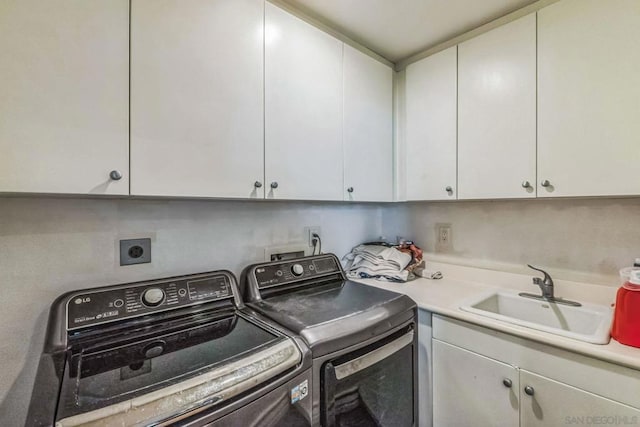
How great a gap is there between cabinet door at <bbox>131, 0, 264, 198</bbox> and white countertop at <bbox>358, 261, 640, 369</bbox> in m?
0.98

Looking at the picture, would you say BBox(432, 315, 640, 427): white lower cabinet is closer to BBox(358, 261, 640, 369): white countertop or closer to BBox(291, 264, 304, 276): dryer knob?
BBox(358, 261, 640, 369): white countertop

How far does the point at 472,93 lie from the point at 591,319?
1190mm

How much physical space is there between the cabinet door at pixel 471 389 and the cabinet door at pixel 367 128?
0.87 metres

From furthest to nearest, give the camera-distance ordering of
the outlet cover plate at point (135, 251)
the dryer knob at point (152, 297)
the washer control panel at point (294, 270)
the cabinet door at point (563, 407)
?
the washer control panel at point (294, 270) < the outlet cover plate at point (135, 251) < the dryer knob at point (152, 297) < the cabinet door at point (563, 407)

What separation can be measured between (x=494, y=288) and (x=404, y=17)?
152 cm

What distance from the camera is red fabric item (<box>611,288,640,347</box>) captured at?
919mm

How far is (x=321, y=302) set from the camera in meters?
1.18

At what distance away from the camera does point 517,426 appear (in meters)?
1.07

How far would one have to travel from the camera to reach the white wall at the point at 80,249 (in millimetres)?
909

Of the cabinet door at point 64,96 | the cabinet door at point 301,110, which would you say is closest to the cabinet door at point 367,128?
the cabinet door at point 301,110

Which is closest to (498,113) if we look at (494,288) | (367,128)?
(367,128)

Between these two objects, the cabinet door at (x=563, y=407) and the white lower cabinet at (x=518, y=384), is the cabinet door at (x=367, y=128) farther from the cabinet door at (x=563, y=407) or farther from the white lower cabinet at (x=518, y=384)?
the cabinet door at (x=563, y=407)

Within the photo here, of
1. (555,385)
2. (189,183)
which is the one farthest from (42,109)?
(555,385)

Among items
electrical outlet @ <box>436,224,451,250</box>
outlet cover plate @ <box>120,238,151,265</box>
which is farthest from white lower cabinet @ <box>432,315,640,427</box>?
outlet cover plate @ <box>120,238,151,265</box>
